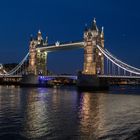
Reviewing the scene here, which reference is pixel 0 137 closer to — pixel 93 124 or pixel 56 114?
pixel 93 124

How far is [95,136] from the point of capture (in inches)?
713

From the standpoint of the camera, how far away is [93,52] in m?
75.6

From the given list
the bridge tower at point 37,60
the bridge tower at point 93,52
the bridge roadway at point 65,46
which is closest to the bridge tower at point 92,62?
the bridge tower at point 93,52

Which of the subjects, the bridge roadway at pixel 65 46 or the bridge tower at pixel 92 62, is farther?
the bridge roadway at pixel 65 46

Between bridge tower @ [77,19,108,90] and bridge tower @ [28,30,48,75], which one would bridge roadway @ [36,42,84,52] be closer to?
bridge tower @ [77,19,108,90]

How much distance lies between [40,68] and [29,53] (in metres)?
6.17

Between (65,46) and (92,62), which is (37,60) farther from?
(92,62)

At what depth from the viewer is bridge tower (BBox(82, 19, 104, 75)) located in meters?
73.9

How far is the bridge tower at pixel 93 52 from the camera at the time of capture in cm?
7394

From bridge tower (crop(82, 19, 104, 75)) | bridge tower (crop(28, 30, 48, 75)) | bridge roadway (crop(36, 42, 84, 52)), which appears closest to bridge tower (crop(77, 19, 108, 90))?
bridge tower (crop(82, 19, 104, 75))

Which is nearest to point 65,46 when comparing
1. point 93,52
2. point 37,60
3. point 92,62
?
point 93,52

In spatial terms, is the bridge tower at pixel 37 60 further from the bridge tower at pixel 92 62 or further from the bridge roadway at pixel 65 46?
the bridge tower at pixel 92 62

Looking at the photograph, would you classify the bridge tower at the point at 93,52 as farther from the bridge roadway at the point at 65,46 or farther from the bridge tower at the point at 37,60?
the bridge tower at the point at 37,60

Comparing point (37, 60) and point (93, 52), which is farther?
point (37, 60)
